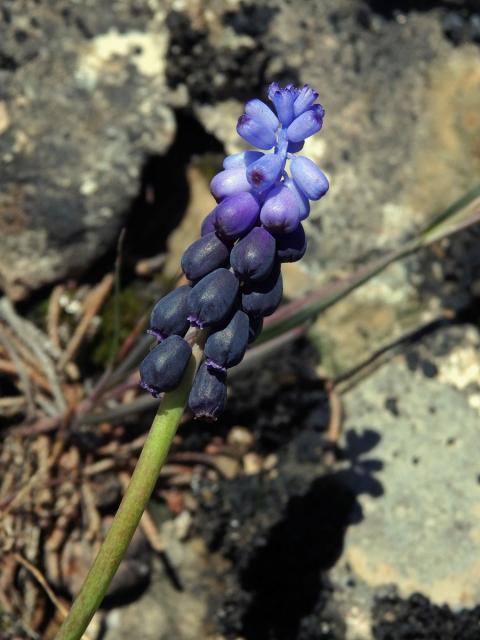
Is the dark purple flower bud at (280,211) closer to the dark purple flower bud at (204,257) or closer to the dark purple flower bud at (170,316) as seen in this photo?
the dark purple flower bud at (204,257)

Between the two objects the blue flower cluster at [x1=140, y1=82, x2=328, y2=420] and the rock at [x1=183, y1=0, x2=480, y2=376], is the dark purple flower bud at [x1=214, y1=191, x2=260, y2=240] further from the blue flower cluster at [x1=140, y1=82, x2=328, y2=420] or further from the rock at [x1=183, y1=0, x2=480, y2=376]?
the rock at [x1=183, y1=0, x2=480, y2=376]

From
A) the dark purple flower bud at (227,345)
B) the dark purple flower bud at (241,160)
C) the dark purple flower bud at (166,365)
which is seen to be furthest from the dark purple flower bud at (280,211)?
the dark purple flower bud at (166,365)

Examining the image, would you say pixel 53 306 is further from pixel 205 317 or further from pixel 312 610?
pixel 205 317

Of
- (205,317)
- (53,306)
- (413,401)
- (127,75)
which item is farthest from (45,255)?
(205,317)

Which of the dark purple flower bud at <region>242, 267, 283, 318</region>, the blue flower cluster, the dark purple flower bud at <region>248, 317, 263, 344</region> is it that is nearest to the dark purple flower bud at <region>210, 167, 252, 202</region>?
the blue flower cluster

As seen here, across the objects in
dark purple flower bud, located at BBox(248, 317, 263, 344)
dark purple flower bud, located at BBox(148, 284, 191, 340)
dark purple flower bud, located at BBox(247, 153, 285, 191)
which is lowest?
dark purple flower bud, located at BBox(148, 284, 191, 340)
